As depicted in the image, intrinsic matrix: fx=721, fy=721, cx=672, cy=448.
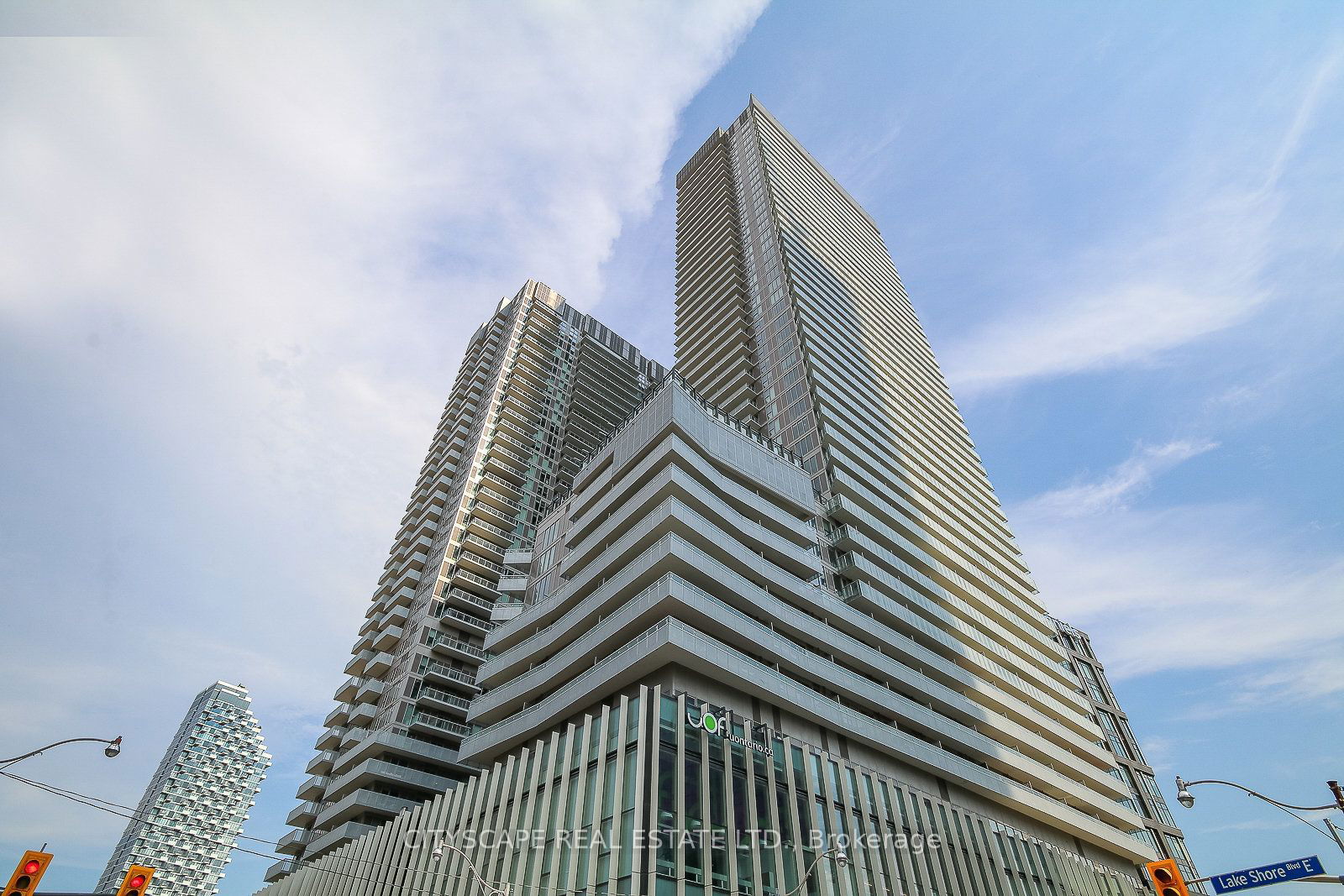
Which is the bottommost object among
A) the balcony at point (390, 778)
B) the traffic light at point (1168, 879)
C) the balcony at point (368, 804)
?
the traffic light at point (1168, 879)

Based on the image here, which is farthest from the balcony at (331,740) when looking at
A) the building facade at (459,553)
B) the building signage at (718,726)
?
the building signage at (718,726)

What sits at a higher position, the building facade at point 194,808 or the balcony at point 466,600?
the building facade at point 194,808

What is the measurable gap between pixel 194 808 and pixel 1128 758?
208 metres

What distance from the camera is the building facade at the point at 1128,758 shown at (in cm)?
8100

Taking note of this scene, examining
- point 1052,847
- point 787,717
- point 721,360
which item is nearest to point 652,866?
point 787,717

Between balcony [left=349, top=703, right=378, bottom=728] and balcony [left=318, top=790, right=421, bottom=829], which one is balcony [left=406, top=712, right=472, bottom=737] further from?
balcony [left=349, top=703, right=378, bottom=728]

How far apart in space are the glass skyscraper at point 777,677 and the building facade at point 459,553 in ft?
31.9

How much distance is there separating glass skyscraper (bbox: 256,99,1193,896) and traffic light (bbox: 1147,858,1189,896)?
41.1ft

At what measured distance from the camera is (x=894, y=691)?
175ft

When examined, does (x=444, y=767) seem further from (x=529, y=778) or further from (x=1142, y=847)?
(x=1142, y=847)

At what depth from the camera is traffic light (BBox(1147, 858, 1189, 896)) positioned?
60.4 ft

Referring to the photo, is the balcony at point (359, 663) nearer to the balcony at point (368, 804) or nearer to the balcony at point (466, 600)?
the balcony at point (466, 600)

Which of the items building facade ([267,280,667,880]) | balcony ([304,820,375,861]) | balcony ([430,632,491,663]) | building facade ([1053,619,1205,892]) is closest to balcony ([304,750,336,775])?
building facade ([267,280,667,880])

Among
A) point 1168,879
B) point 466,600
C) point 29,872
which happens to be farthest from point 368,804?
point 1168,879
